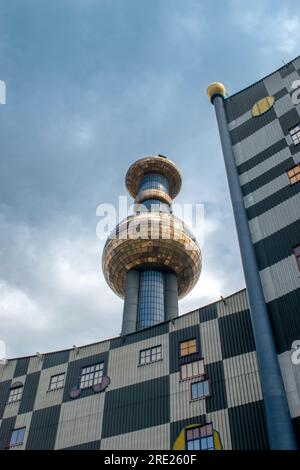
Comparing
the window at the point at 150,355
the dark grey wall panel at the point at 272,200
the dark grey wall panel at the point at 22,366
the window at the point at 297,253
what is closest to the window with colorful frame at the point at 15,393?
the dark grey wall panel at the point at 22,366

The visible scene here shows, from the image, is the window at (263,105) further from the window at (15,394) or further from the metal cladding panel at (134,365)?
the window at (15,394)

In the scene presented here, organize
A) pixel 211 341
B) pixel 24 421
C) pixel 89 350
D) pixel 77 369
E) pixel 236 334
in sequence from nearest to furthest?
1. pixel 236 334
2. pixel 211 341
3. pixel 24 421
4. pixel 77 369
5. pixel 89 350

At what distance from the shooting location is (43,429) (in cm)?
2892

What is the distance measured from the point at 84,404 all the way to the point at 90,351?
4067 millimetres

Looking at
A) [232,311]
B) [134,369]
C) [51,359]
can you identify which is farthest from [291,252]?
[51,359]

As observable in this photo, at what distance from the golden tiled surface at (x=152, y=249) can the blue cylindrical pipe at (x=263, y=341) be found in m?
25.1

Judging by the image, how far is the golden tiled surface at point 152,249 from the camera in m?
54.5

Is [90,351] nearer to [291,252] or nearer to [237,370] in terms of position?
[237,370]

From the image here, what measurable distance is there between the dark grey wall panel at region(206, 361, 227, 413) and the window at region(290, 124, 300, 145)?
49.6ft

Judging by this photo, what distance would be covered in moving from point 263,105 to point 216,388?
20.7 m

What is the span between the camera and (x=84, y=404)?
28.9 metres

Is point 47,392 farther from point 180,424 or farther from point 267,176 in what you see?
point 267,176

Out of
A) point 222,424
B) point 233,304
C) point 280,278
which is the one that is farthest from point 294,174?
point 222,424

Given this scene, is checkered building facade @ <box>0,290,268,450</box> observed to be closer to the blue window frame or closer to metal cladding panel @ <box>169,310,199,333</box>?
metal cladding panel @ <box>169,310,199,333</box>
